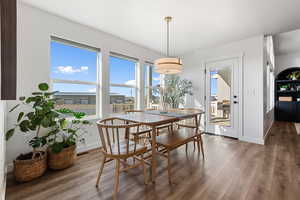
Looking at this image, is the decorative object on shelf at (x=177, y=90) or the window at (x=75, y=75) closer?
the window at (x=75, y=75)

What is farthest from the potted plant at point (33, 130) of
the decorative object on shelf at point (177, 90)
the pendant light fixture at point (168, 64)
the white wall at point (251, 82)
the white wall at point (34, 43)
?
the white wall at point (251, 82)

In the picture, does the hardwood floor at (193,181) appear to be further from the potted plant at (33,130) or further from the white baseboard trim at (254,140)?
the white baseboard trim at (254,140)

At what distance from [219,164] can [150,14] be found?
2.68 meters

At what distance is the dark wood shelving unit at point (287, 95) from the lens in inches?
211

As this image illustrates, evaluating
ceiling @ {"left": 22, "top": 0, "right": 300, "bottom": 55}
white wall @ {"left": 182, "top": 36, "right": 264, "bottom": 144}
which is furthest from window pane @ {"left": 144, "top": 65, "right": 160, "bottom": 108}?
white wall @ {"left": 182, "top": 36, "right": 264, "bottom": 144}

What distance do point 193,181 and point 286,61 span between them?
6.79 metres

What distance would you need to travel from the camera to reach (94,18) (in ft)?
8.08

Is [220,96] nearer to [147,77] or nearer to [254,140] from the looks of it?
[254,140]

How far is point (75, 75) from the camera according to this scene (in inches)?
106

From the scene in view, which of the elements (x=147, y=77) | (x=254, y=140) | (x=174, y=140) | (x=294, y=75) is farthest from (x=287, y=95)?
(x=174, y=140)

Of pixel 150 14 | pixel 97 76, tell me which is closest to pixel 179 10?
pixel 150 14

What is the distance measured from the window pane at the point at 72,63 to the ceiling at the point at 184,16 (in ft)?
1.74

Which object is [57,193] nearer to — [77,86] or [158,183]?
[158,183]

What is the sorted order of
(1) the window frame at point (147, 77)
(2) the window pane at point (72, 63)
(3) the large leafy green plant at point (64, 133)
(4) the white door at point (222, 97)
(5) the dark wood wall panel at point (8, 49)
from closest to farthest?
(5) the dark wood wall panel at point (8, 49) → (3) the large leafy green plant at point (64, 133) → (2) the window pane at point (72, 63) → (4) the white door at point (222, 97) → (1) the window frame at point (147, 77)
